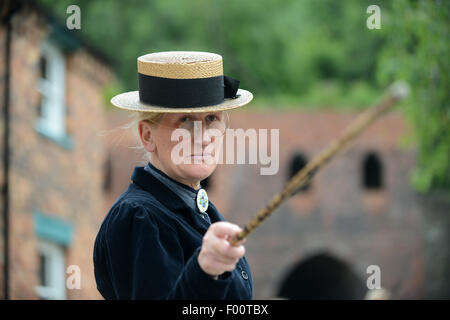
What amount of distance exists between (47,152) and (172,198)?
985 cm

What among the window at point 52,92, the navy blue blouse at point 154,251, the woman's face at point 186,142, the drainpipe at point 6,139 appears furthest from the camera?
the window at point 52,92

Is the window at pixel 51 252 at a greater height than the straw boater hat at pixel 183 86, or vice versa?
the straw boater hat at pixel 183 86

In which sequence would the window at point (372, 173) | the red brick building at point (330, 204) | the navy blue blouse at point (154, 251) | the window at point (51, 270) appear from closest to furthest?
the navy blue blouse at point (154, 251) < the window at point (51, 270) < the red brick building at point (330, 204) < the window at point (372, 173)

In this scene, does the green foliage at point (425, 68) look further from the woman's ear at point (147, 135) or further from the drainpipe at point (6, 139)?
the woman's ear at point (147, 135)

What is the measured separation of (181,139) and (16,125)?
9.05 meters

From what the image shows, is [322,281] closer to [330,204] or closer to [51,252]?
[330,204]

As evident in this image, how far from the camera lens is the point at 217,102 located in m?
2.62

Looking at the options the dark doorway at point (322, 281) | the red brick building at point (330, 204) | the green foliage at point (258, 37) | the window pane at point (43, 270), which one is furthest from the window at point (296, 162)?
the window pane at point (43, 270)

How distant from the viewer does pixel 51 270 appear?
11859 mm

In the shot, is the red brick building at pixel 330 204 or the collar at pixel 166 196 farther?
the red brick building at pixel 330 204

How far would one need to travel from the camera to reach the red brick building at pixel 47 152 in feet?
35.6

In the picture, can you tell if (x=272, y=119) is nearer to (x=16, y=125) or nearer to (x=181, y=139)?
(x=16, y=125)

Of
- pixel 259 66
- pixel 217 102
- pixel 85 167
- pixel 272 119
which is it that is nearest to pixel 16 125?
pixel 85 167

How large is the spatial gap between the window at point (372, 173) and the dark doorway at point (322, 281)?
2676 mm
